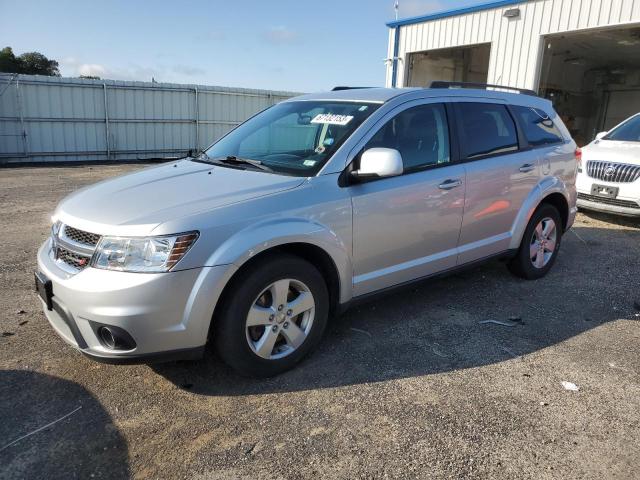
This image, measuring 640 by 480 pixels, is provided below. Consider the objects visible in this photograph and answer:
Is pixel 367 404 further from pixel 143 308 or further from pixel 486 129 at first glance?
pixel 486 129

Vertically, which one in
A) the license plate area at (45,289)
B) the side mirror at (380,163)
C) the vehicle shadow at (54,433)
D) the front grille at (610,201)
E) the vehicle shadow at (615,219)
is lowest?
the vehicle shadow at (54,433)

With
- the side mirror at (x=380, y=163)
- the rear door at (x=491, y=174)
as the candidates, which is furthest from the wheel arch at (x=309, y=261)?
the rear door at (x=491, y=174)

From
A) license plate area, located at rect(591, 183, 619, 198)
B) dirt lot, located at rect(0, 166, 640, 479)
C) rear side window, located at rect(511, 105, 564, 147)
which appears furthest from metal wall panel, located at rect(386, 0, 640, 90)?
dirt lot, located at rect(0, 166, 640, 479)

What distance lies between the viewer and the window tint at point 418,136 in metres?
3.58

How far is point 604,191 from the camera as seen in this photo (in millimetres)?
7641

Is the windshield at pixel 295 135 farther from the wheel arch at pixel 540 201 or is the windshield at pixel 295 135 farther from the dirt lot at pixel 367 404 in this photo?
the wheel arch at pixel 540 201

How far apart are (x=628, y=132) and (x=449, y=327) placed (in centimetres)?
674

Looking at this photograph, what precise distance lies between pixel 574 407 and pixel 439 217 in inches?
62.8

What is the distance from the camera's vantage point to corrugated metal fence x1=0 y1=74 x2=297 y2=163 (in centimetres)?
1485

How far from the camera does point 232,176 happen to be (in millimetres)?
3275

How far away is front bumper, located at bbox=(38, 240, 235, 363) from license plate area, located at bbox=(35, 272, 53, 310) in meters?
0.07

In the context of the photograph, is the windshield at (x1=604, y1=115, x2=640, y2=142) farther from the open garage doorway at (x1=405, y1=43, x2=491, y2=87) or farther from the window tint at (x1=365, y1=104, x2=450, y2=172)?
the open garage doorway at (x1=405, y1=43, x2=491, y2=87)

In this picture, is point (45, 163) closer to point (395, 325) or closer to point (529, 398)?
point (395, 325)

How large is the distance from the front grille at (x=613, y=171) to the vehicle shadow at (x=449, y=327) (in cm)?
239
